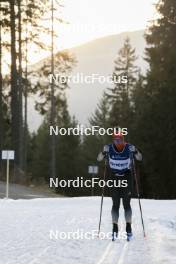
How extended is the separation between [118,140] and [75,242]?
2394 millimetres

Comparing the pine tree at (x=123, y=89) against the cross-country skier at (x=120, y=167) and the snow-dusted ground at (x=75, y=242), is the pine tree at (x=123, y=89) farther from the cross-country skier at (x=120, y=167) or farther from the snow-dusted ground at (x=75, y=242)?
the cross-country skier at (x=120, y=167)

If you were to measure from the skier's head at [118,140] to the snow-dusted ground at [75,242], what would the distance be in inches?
75.0

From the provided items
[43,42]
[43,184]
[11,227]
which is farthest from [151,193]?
[11,227]

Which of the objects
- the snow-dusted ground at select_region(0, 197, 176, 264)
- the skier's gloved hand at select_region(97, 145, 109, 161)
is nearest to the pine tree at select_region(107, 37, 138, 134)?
the snow-dusted ground at select_region(0, 197, 176, 264)

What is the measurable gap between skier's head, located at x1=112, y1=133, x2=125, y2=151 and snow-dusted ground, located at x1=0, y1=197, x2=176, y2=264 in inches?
75.0

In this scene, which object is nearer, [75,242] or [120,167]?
[75,242]

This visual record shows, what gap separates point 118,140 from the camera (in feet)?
40.2

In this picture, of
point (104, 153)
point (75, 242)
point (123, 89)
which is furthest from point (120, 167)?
point (123, 89)

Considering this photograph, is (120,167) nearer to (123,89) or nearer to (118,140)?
(118,140)

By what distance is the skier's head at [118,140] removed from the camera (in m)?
12.2

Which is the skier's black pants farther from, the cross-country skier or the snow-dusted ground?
the snow-dusted ground

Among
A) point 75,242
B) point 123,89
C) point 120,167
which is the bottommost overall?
point 75,242

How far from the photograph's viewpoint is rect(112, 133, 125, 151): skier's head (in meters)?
12.2

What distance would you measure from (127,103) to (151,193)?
1917 cm
